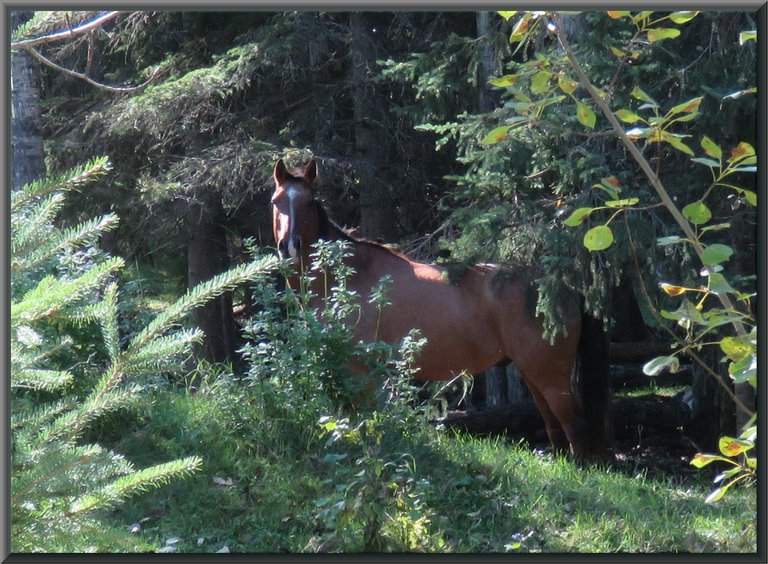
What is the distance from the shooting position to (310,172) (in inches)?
293

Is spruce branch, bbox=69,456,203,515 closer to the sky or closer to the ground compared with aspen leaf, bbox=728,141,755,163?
closer to the ground

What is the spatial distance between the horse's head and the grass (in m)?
1.50

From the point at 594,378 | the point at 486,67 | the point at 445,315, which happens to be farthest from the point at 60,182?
the point at 486,67

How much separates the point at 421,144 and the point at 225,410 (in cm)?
560

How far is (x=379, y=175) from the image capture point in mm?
10312

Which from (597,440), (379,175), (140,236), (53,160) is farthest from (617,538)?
(53,160)

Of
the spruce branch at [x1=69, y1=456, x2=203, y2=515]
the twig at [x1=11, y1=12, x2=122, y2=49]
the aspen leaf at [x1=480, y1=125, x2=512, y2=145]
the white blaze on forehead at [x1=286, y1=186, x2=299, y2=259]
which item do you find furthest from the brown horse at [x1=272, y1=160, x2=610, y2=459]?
the spruce branch at [x1=69, y1=456, x2=203, y2=515]

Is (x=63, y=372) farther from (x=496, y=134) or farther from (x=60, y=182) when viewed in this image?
(x=496, y=134)

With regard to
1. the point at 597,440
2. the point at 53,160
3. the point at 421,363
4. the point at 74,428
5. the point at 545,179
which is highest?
the point at 53,160

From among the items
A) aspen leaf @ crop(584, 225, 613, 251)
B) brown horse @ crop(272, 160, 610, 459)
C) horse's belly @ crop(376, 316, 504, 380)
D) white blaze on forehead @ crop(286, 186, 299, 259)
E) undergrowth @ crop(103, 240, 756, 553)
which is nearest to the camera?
aspen leaf @ crop(584, 225, 613, 251)

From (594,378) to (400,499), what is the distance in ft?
11.9

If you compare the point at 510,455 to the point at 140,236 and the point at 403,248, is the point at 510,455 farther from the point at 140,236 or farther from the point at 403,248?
the point at 140,236

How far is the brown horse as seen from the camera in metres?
7.08

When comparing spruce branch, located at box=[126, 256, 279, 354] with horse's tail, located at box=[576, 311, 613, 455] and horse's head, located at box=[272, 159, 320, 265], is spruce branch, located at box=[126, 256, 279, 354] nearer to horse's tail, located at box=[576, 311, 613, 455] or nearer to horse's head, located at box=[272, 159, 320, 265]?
horse's head, located at box=[272, 159, 320, 265]
